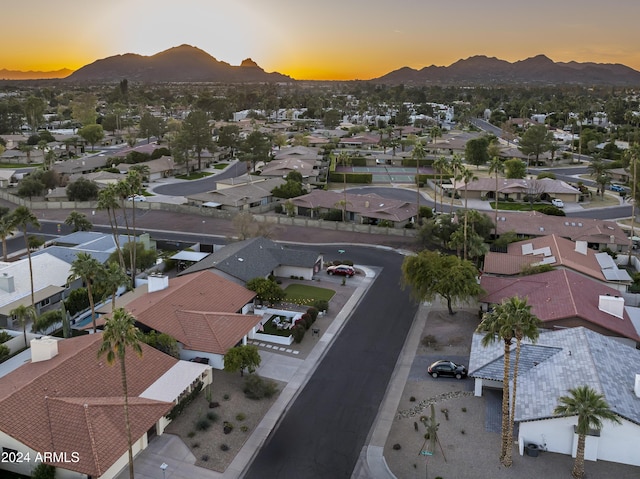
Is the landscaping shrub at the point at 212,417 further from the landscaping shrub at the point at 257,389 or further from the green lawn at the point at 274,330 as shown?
the green lawn at the point at 274,330

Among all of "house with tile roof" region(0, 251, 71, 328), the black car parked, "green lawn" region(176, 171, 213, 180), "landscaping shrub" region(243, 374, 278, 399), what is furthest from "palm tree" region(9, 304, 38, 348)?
"green lawn" region(176, 171, 213, 180)

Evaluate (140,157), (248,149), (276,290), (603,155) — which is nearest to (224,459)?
(276,290)

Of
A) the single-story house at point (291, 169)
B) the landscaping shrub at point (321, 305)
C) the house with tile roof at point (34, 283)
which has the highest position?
the single-story house at point (291, 169)

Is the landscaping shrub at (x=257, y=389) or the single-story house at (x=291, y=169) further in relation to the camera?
the single-story house at (x=291, y=169)

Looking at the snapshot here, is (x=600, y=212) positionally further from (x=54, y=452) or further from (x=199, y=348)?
(x=54, y=452)

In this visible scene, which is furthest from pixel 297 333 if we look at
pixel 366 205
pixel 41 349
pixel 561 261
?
pixel 366 205

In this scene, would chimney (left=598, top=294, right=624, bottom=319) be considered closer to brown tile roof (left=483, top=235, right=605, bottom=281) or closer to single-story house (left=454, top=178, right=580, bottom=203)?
brown tile roof (left=483, top=235, right=605, bottom=281)

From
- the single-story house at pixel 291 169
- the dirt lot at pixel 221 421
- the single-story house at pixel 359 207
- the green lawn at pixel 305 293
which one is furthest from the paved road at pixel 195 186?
the dirt lot at pixel 221 421

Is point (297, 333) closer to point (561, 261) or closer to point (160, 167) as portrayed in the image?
point (561, 261)
